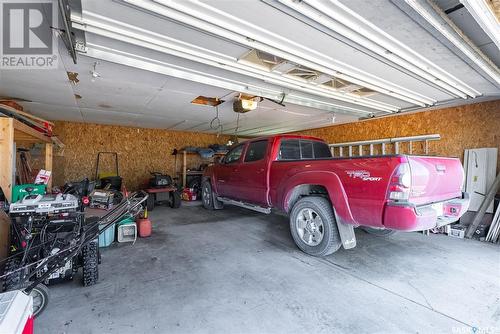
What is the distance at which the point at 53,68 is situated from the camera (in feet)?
9.65

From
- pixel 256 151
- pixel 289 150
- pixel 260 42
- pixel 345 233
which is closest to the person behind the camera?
pixel 260 42

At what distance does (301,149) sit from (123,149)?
21.0ft

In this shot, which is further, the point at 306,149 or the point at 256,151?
the point at 256,151

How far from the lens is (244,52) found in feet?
8.36

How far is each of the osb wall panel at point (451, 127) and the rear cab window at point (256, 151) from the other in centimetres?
356

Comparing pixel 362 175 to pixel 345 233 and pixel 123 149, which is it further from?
pixel 123 149

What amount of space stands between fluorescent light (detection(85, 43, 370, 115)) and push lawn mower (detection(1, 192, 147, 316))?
62.5 inches

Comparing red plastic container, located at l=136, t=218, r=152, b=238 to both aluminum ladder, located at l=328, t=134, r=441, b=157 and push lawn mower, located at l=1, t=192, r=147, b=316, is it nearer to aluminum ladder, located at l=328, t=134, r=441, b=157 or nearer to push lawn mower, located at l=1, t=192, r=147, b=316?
push lawn mower, located at l=1, t=192, r=147, b=316

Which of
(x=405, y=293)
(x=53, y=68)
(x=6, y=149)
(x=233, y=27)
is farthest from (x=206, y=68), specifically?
(x=405, y=293)

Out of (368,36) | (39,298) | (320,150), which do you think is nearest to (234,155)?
(320,150)

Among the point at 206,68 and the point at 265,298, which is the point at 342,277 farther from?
the point at 206,68

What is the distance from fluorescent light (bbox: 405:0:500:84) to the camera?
178 centimetres

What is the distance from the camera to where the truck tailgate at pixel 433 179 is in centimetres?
227

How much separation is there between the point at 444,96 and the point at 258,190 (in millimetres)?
3678
